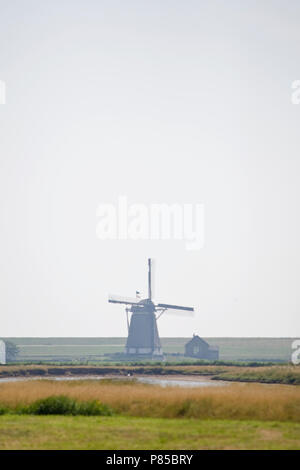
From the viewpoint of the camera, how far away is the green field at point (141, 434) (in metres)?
18.4

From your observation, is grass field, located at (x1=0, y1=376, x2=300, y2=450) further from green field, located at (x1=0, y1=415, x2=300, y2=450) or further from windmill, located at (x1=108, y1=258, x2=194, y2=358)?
windmill, located at (x1=108, y1=258, x2=194, y2=358)

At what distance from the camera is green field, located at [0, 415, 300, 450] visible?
18.4m

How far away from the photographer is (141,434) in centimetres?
2023

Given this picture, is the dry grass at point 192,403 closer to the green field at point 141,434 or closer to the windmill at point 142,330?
the green field at point 141,434

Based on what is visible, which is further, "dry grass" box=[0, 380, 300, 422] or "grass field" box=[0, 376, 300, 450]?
"dry grass" box=[0, 380, 300, 422]

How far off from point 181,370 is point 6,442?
58.3 m

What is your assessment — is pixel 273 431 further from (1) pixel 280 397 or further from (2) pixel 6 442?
(1) pixel 280 397

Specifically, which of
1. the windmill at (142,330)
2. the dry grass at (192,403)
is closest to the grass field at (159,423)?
the dry grass at (192,403)

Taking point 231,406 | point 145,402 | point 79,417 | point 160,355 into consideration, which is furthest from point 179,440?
point 160,355

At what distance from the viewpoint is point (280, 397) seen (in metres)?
31.3

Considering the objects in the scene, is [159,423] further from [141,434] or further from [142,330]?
[142,330]

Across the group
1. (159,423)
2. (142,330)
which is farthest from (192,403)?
(142,330)

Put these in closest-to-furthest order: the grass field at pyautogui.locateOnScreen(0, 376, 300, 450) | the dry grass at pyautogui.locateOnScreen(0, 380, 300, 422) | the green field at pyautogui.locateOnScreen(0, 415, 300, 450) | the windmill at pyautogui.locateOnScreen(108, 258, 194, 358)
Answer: the green field at pyautogui.locateOnScreen(0, 415, 300, 450), the grass field at pyautogui.locateOnScreen(0, 376, 300, 450), the dry grass at pyautogui.locateOnScreen(0, 380, 300, 422), the windmill at pyautogui.locateOnScreen(108, 258, 194, 358)

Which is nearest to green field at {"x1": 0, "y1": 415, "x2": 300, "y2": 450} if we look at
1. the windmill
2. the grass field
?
the grass field
